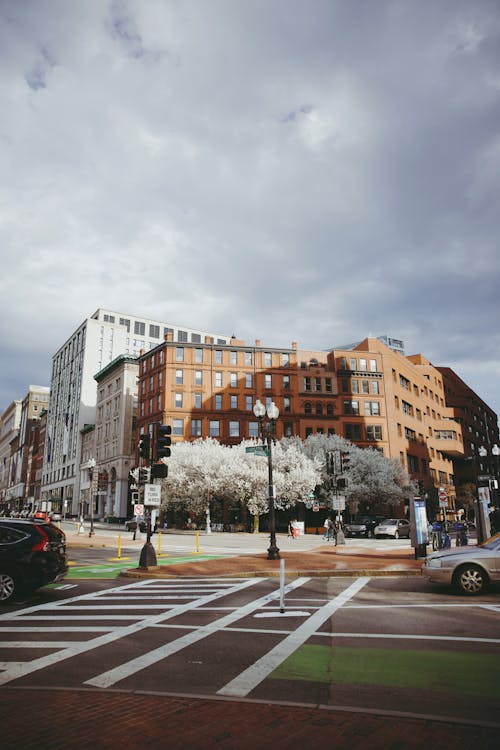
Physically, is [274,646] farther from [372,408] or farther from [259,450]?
[372,408]

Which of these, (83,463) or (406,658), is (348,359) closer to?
(83,463)

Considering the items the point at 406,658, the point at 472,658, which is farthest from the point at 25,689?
the point at 472,658

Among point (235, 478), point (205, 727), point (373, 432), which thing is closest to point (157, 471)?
point (205, 727)

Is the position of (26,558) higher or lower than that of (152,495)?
lower

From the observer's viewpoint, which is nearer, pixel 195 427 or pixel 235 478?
pixel 235 478

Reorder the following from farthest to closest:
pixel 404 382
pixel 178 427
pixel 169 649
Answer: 1. pixel 404 382
2. pixel 178 427
3. pixel 169 649

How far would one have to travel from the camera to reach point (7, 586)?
439 inches

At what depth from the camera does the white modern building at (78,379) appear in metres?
106

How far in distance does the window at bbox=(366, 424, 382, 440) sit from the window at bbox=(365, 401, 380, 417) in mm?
1439

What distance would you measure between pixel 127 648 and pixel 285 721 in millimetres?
3485

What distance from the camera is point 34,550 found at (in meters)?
11.4

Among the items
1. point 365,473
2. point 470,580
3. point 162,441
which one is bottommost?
point 470,580

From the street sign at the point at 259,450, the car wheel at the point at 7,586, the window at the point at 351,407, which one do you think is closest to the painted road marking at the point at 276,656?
the car wheel at the point at 7,586

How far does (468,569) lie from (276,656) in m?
6.74
